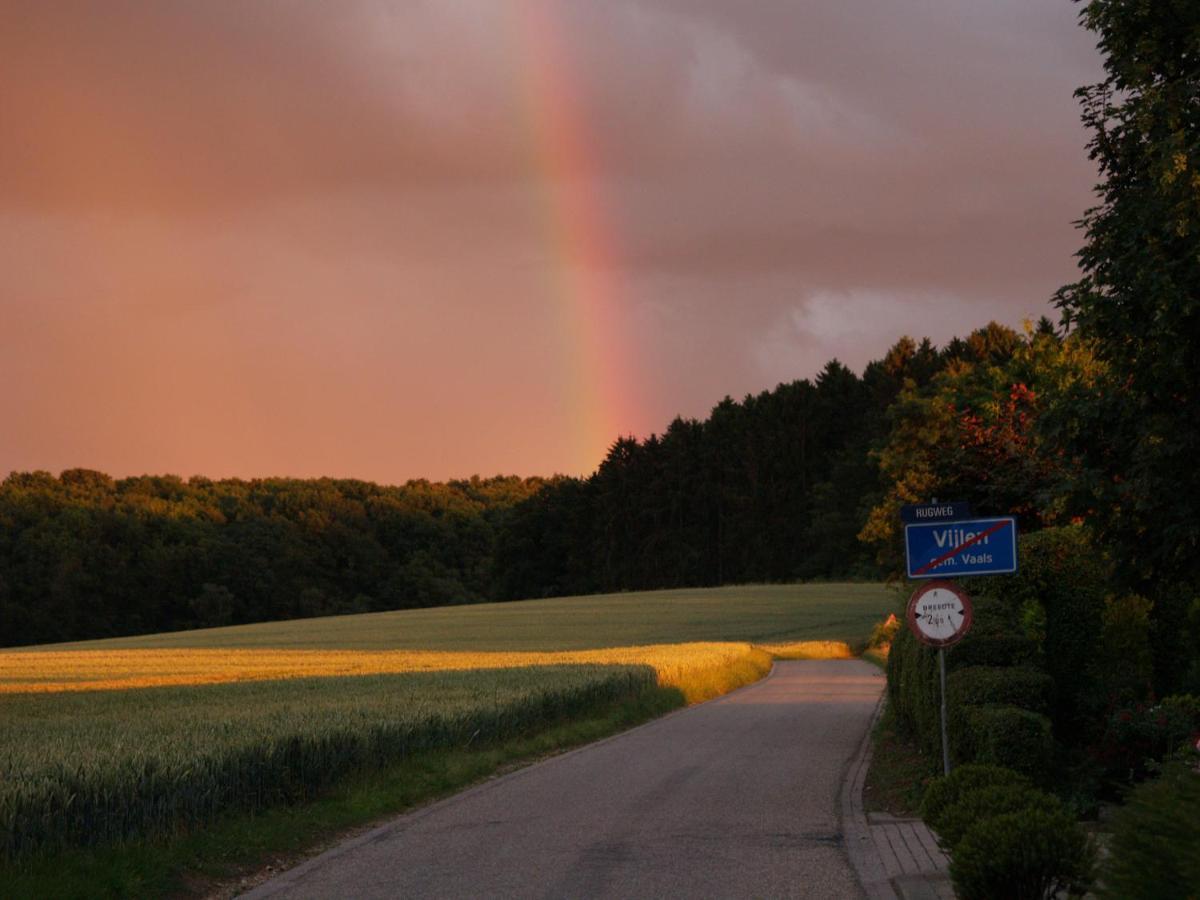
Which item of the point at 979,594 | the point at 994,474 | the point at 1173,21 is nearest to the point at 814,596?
the point at 994,474

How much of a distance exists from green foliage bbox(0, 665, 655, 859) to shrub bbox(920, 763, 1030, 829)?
666 centimetres

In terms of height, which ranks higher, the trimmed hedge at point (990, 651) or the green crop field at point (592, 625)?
the trimmed hedge at point (990, 651)

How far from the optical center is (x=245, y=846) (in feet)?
39.7

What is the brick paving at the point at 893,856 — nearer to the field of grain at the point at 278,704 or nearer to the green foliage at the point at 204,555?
the field of grain at the point at 278,704

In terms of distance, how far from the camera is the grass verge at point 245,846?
10.0m

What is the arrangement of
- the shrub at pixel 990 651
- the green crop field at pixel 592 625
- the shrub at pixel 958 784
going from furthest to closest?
the green crop field at pixel 592 625
the shrub at pixel 990 651
the shrub at pixel 958 784

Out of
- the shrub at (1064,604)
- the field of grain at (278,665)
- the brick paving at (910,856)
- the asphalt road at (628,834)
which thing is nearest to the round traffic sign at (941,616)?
the brick paving at (910,856)

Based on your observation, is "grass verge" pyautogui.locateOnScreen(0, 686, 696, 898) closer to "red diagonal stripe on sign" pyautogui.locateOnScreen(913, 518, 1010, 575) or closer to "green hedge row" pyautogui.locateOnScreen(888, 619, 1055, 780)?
"green hedge row" pyautogui.locateOnScreen(888, 619, 1055, 780)

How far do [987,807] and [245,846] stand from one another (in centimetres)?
683

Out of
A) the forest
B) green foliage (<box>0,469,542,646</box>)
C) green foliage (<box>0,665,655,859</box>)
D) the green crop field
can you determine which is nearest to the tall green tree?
green foliage (<box>0,665,655,859</box>)

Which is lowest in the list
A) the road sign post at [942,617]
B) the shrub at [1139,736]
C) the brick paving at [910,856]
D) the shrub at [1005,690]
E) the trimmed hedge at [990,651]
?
the brick paving at [910,856]

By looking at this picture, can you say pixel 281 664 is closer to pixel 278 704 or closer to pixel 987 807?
pixel 278 704

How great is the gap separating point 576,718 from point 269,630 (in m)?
55.5

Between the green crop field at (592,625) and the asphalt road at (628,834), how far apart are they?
36.1m
